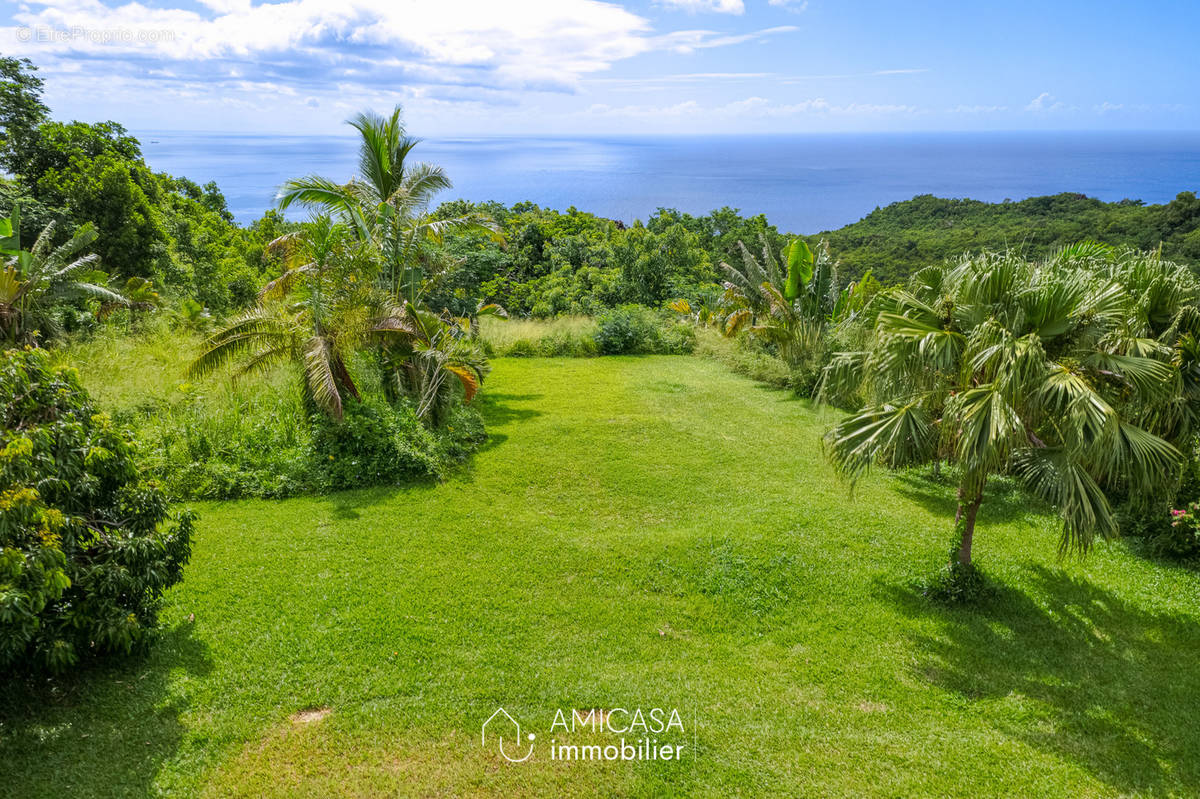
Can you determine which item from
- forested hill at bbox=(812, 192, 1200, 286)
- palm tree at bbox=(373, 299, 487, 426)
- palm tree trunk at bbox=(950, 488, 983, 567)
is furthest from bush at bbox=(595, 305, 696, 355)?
palm tree trunk at bbox=(950, 488, 983, 567)

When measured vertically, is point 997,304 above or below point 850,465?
above

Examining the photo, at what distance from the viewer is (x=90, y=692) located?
195 inches

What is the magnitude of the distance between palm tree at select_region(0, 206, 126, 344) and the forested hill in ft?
91.6

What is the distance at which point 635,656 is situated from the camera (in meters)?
5.96

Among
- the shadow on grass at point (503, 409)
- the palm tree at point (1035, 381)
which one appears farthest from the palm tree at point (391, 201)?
the palm tree at point (1035, 381)

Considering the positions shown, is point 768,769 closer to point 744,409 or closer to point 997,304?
point 997,304

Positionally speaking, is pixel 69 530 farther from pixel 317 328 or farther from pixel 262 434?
pixel 317 328

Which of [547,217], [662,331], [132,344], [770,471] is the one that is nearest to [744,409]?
[770,471]

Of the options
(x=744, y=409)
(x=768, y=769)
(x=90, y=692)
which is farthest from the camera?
(x=744, y=409)

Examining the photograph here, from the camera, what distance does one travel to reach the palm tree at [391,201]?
12.3m

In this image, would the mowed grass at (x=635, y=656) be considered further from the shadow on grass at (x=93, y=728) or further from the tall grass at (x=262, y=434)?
the tall grass at (x=262, y=434)

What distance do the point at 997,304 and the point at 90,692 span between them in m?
8.29

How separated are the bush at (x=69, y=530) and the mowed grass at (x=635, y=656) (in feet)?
2.30

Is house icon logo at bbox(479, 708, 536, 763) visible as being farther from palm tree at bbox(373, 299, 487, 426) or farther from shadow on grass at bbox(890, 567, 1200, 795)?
palm tree at bbox(373, 299, 487, 426)
